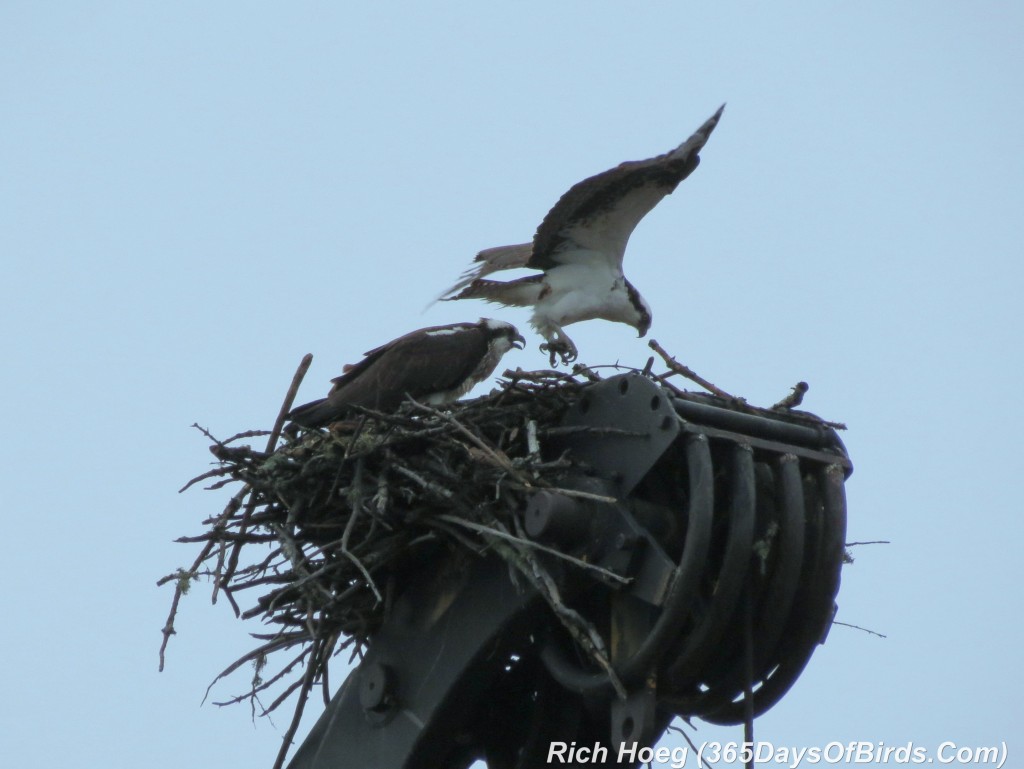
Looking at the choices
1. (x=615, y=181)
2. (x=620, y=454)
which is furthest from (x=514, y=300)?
(x=620, y=454)

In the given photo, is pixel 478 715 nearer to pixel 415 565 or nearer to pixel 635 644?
pixel 415 565

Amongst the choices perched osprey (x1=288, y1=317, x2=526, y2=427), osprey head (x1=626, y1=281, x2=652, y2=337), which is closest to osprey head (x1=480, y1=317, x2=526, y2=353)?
perched osprey (x1=288, y1=317, x2=526, y2=427)

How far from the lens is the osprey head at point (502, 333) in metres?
7.58

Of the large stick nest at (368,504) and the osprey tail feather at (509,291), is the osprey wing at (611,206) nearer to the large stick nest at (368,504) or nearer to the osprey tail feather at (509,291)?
the osprey tail feather at (509,291)

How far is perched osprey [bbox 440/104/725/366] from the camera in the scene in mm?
8234

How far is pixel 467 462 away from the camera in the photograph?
492 centimetres

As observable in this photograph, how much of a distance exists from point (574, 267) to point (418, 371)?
7.62 feet

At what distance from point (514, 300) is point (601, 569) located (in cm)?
527

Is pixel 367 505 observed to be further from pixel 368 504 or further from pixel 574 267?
pixel 574 267

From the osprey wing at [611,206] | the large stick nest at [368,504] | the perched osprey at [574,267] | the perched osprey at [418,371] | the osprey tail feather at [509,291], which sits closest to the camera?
the large stick nest at [368,504]

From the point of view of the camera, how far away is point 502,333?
764cm

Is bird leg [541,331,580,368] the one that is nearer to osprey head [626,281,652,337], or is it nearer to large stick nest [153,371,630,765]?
osprey head [626,281,652,337]

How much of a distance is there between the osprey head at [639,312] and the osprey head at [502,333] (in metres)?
1.61

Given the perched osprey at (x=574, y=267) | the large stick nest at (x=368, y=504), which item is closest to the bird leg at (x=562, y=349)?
the perched osprey at (x=574, y=267)
